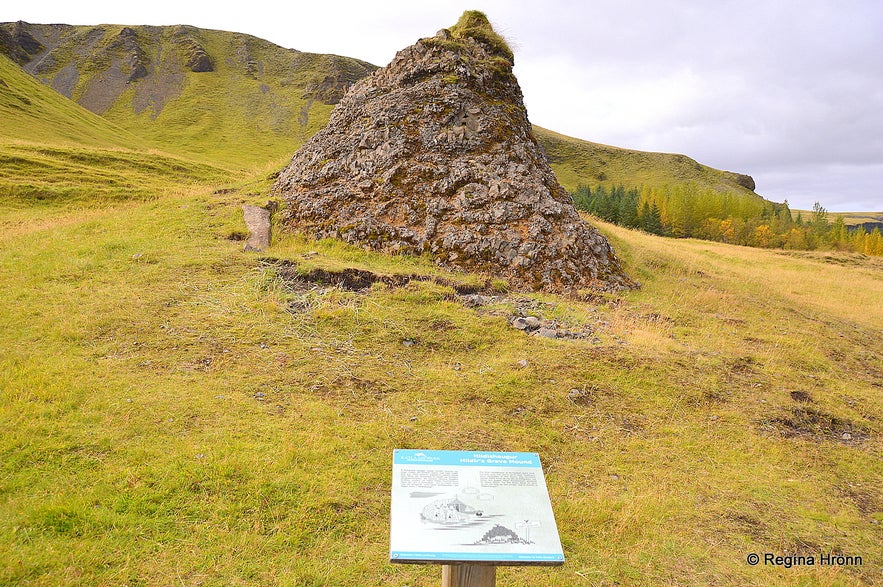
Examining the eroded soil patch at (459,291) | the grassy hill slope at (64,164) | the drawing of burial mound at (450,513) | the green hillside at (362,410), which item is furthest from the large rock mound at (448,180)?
the grassy hill slope at (64,164)

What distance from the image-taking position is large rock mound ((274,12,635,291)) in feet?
44.1

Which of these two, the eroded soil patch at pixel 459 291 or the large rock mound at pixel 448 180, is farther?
the large rock mound at pixel 448 180

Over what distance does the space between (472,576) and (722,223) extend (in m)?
71.3

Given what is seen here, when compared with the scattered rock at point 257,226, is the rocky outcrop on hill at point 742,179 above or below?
above

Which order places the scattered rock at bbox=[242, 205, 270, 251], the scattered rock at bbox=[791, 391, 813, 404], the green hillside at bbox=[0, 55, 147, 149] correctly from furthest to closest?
the green hillside at bbox=[0, 55, 147, 149]
the scattered rock at bbox=[242, 205, 270, 251]
the scattered rock at bbox=[791, 391, 813, 404]

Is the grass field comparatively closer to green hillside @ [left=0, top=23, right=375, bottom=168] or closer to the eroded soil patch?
the eroded soil patch

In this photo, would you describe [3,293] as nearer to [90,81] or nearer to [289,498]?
[289,498]

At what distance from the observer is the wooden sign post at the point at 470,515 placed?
3.13 meters

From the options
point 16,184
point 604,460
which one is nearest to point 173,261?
point 604,460

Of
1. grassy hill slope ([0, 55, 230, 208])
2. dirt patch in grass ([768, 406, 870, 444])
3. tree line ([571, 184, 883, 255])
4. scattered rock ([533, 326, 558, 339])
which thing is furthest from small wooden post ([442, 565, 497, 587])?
tree line ([571, 184, 883, 255])

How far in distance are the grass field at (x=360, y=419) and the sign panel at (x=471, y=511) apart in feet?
5.24

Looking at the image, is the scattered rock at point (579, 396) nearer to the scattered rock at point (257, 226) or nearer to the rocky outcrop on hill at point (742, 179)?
the scattered rock at point (257, 226)

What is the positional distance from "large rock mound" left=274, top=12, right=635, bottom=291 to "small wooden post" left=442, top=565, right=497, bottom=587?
978 cm

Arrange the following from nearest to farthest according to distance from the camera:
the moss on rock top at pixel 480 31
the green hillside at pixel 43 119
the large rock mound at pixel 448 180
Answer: the large rock mound at pixel 448 180
the moss on rock top at pixel 480 31
the green hillside at pixel 43 119
